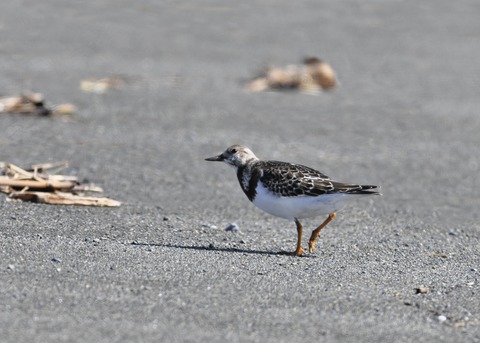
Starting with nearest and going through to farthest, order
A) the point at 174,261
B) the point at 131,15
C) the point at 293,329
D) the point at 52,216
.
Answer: the point at 293,329, the point at 174,261, the point at 52,216, the point at 131,15

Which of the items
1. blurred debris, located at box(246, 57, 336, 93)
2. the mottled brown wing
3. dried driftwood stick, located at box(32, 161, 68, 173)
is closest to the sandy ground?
dried driftwood stick, located at box(32, 161, 68, 173)

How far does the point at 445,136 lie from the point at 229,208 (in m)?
5.23

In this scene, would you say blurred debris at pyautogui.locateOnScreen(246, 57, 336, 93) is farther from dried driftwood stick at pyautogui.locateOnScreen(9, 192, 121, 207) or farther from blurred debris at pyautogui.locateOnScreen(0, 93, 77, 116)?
dried driftwood stick at pyautogui.locateOnScreen(9, 192, 121, 207)

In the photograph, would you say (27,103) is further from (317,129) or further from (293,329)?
(293,329)

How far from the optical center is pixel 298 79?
52.7 ft

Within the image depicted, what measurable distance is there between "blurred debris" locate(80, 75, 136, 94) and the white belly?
745 cm

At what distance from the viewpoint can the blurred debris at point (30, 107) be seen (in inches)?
504

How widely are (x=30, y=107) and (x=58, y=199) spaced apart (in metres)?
4.50

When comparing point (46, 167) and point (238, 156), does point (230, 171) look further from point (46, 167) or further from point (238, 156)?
point (238, 156)

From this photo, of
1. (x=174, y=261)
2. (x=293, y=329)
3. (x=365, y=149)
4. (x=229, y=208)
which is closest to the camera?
(x=293, y=329)

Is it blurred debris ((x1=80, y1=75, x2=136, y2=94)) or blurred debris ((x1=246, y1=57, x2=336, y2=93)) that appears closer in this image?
blurred debris ((x1=80, y1=75, x2=136, y2=94))

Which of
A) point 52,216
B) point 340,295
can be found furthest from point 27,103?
point 340,295

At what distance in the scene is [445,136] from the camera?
13766 mm

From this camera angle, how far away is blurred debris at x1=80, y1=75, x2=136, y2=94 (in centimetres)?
1494
